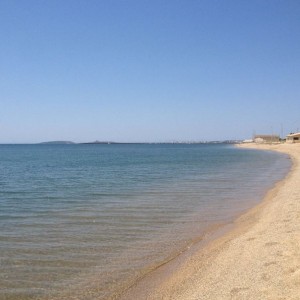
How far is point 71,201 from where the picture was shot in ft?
65.2

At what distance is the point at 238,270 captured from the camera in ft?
26.8

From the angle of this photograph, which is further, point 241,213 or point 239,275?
point 241,213

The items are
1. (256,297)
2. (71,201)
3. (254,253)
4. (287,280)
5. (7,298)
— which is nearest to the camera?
(256,297)

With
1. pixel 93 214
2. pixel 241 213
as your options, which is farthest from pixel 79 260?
pixel 241 213

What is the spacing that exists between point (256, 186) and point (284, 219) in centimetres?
1297

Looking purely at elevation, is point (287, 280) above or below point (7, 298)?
above

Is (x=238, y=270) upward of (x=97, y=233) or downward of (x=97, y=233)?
upward

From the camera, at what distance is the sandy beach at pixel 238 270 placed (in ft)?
22.9

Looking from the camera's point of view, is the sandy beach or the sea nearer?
the sandy beach

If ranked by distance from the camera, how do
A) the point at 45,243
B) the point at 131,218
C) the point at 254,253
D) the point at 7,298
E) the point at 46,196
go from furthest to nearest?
the point at 46,196, the point at 131,218, the point at 45,243, the point at 254,253, the point at 7,298

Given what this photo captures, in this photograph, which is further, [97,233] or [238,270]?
[97,233]

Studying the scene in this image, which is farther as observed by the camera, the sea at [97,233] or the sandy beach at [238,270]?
the sea at [97,233]

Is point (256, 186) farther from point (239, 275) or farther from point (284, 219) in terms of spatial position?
point (239, 275)

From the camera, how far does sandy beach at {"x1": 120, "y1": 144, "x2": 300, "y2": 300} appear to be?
6973 millimetres
